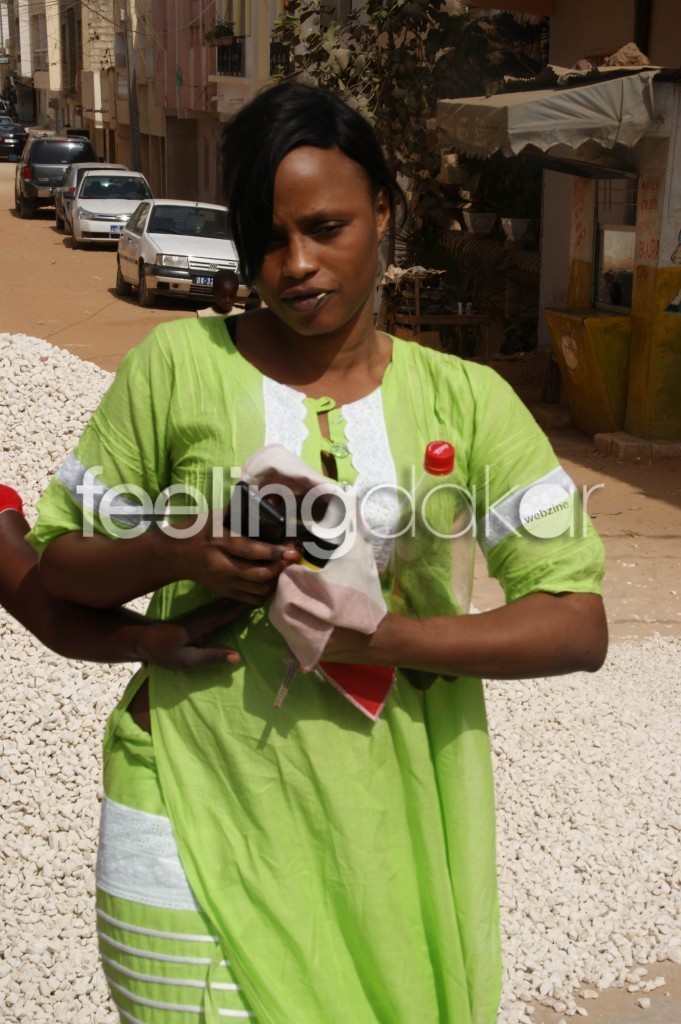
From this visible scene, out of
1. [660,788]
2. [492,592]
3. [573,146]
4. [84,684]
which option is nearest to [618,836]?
[660,788]

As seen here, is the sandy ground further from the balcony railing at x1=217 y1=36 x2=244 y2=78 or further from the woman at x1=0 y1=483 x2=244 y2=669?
the balcony railing at x1=217 y1=36 x2=244 y2=78

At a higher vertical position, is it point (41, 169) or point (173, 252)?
point (41, 169)

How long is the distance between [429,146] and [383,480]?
42.3 ft

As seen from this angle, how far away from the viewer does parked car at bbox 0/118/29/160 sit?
167 feet

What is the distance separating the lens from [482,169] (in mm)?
14633

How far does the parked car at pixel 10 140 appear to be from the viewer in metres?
50.9

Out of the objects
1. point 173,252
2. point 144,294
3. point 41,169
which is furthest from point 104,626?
point 41,169

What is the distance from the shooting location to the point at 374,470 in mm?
1607

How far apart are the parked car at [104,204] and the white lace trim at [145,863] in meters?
25.0

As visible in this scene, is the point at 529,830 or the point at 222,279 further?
A: the point at 222,279

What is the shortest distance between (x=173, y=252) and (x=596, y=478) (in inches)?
432

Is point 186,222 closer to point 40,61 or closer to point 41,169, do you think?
point 41,169

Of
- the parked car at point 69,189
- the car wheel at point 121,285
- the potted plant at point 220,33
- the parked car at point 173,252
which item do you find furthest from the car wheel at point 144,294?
the potted plant at point 220,33

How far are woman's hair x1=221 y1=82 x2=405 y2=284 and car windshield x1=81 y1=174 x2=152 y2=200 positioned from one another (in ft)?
83.0
